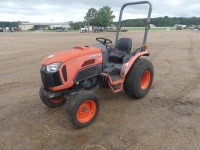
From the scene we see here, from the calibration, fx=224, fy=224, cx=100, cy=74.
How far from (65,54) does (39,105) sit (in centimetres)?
148

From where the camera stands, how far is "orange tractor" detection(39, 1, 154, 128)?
3523 mm

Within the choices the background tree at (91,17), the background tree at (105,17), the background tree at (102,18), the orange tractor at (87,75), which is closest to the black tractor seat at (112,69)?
the orange tractor at (87,75)

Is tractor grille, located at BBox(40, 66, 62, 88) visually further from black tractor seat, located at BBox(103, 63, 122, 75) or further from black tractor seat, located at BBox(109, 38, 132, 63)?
black tractor seat, located at BBox(109, 38, 132, 63)

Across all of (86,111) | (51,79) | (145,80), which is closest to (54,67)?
(51,79)

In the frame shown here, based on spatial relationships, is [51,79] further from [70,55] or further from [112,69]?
[112,69]

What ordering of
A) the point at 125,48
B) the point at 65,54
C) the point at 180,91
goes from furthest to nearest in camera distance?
the point at 180,91, the point at 125,48, the point at 65,54

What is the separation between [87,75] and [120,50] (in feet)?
4.47

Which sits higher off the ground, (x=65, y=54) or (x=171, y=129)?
(x=65, y=54)

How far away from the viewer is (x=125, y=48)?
4.90m

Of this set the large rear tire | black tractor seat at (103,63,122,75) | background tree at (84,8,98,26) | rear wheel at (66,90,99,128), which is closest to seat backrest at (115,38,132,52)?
the large rear tire

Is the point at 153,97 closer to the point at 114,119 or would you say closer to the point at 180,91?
the point at 180,91

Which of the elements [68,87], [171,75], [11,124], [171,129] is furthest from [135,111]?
[171,75]

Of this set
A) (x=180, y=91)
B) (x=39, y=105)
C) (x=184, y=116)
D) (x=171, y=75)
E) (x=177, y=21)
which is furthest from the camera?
(x=177, y=21)

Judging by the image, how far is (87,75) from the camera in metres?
3.93
